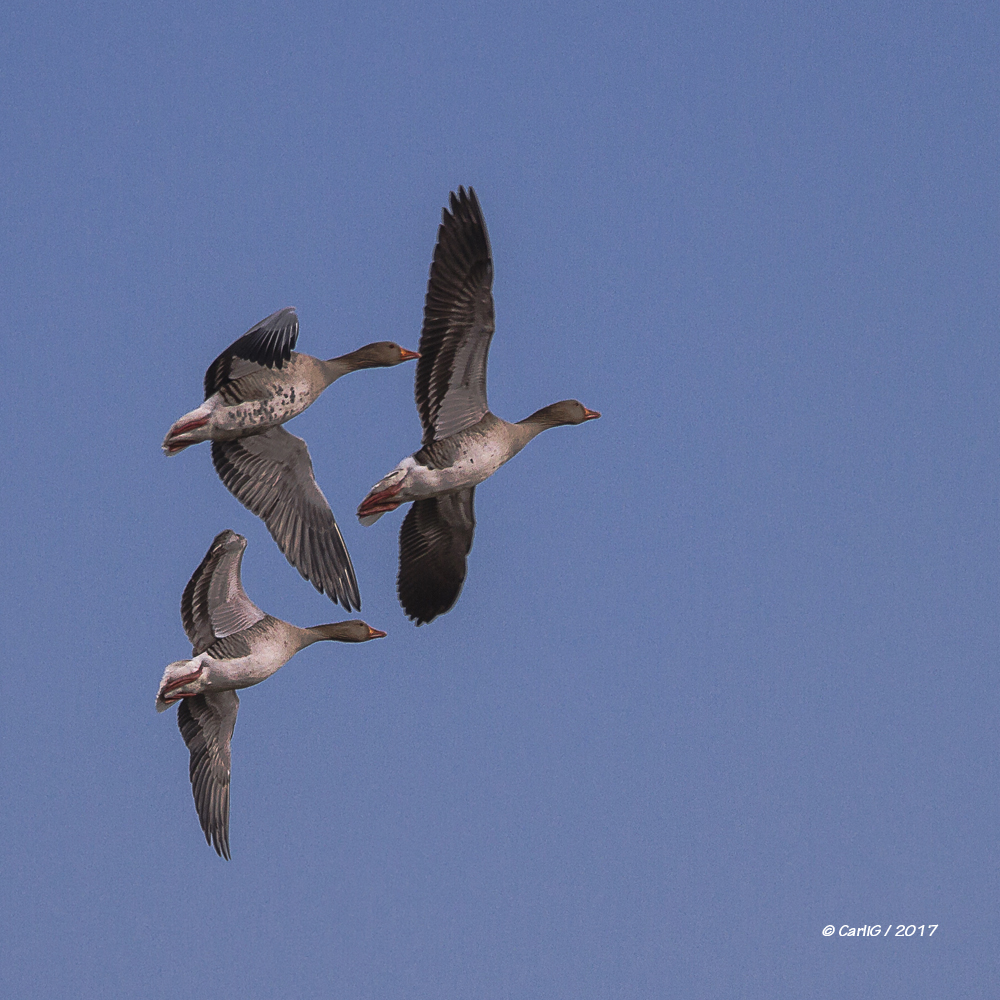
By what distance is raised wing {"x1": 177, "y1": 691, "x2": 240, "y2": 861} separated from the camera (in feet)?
74.1

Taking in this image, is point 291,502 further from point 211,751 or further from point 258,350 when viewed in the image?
point 211,751

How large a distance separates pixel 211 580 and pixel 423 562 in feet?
9.26

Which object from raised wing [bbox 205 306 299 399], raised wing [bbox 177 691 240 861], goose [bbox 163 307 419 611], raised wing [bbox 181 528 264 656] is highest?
raised wing [bbox 205 306 299 399]

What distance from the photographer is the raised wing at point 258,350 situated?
797 inches

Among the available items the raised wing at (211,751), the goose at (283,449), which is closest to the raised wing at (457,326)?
the goose at (283,449)

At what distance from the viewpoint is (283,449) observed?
22.3 metres

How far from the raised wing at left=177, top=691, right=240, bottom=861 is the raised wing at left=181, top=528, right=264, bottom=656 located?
32.2 inches

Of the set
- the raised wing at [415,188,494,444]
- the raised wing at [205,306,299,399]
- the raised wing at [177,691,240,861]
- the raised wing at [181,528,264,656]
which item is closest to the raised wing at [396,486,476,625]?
the raised wing at [415,188,494,444]

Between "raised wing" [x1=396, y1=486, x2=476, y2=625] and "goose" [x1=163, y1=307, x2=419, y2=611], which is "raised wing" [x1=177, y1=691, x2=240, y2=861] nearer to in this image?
"goose" [x1=163, y1=307, x2=419, y2=611]

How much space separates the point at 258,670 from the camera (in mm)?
21656

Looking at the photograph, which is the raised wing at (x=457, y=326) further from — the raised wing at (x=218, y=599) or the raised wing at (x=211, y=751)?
the raised wing at (x=211, y=751)

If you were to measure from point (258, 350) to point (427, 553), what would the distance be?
4365 millimetres

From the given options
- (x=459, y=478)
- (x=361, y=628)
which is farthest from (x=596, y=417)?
(x=361, y=628)

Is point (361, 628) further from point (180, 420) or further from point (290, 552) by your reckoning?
point (180, 420)
